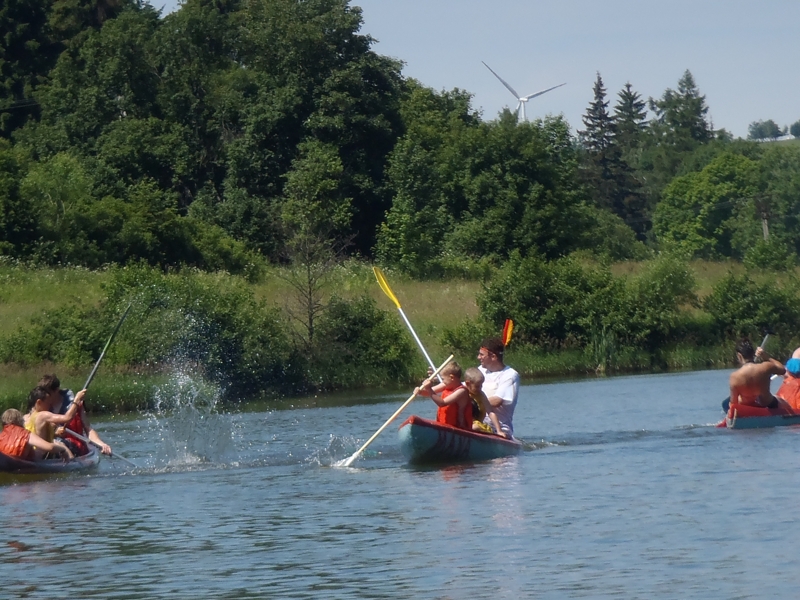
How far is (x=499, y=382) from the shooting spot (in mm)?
16219

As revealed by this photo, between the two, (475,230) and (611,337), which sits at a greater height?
(475,230)

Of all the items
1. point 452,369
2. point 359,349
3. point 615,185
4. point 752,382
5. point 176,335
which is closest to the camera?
point 452,369

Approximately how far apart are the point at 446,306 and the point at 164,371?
37.0ft

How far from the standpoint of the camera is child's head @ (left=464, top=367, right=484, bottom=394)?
15.8 meters

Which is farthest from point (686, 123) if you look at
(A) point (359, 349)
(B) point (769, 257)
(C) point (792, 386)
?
(C) point (792, 386)

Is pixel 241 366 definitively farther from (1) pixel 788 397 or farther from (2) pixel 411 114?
(2) pixel 411 114

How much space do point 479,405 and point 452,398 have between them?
69 cm

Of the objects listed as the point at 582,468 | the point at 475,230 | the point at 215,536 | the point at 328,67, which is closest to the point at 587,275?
the point at 475,230

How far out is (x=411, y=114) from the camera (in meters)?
62.0

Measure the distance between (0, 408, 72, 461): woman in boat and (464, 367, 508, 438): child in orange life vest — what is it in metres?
5.29

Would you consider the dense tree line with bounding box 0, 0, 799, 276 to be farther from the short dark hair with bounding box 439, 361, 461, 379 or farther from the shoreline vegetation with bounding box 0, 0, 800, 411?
the short dark hair with bounding box 439, 361, 461, 379

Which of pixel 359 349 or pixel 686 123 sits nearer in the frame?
pixel 359 349

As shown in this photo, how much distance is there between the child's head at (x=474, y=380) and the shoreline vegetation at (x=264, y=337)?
13268 mm

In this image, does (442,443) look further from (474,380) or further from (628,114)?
(628,114)
